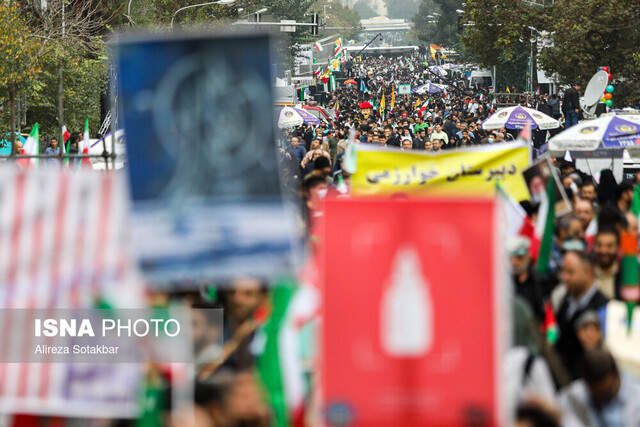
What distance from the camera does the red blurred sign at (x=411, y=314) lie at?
383 centimetres

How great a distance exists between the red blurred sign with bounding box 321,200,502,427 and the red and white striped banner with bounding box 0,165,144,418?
112 cm

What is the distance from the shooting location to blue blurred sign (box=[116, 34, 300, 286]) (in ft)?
14.7

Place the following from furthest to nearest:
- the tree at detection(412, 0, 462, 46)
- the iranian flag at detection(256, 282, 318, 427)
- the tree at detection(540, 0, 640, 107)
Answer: the tree at detection(412, 0, 462, 46), the tree at detection(540, 0, 640, 107), the iranian flag at detection(256, 282, 318, 427)

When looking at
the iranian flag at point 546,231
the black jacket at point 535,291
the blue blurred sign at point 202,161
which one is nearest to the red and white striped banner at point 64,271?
the blue blurred sign at point 202,161

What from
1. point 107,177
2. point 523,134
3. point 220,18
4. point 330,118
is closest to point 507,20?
point 330,118

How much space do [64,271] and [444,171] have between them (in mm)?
4834

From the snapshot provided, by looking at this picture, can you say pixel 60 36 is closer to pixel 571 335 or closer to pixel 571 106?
pixel 571 106

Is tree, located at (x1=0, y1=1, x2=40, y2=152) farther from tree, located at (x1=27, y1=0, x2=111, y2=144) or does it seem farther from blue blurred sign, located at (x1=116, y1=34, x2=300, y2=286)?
blue blurred sign, located at (x1=116, y1=34, x2=300, y2=286)

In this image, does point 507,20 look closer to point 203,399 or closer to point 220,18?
point 220,18

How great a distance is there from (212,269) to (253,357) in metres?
0.49

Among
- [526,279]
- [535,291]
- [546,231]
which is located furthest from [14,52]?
[535,291]

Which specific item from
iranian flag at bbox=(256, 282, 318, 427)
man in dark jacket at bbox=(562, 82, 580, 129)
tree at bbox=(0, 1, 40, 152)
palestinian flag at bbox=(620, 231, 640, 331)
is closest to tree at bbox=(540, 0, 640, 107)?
man in dark jacket at bbox=(562, 82, 580, 129)

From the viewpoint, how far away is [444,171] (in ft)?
30.6

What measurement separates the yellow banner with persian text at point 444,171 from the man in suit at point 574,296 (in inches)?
99.3
